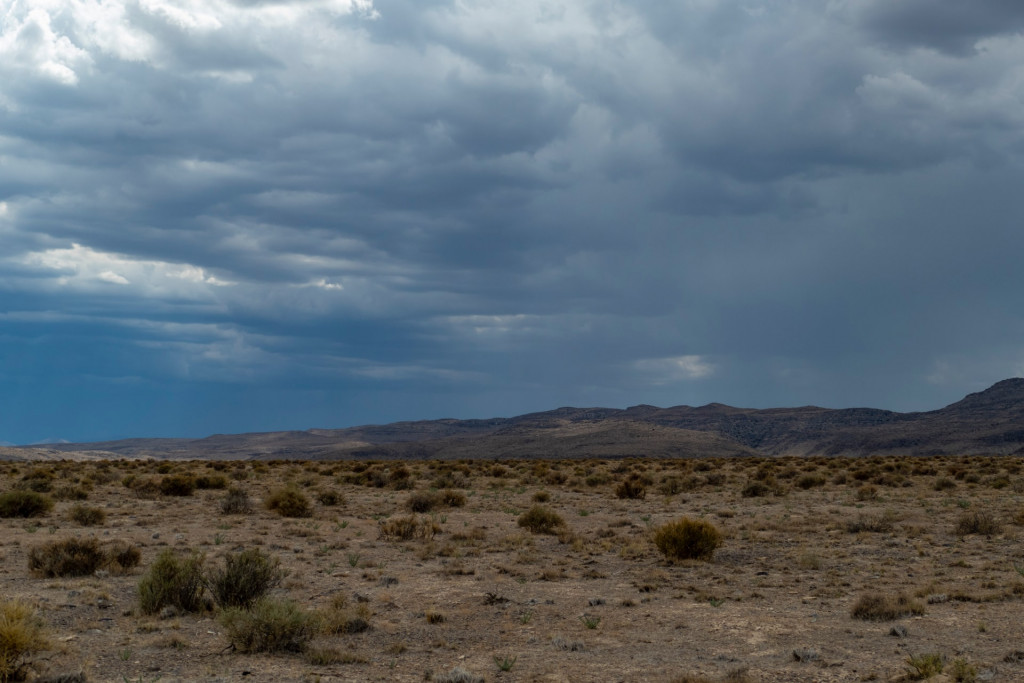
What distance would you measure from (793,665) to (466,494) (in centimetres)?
2671

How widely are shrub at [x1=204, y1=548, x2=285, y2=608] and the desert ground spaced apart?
0.36 m

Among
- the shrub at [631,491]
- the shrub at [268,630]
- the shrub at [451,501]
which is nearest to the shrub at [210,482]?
the shrub at [451,501]

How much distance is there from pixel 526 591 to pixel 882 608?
7185 millimetres

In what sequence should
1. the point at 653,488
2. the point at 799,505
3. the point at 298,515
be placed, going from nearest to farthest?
the point at 298,515 → the point at 799,505 → the point at 653,488

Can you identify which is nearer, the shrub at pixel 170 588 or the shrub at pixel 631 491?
the shrub at pixel 170 588

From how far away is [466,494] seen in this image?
120ft

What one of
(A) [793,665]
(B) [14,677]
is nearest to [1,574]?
(B) [14,677]

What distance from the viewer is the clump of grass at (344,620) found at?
41.2 ft

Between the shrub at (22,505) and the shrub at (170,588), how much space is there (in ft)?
52.8

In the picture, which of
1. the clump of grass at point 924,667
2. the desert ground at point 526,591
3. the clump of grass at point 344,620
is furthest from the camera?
the clump of grass at point 344,620

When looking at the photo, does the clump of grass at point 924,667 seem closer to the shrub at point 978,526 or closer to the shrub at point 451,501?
the shrub at point 978,526

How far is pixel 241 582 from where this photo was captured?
1362 cm

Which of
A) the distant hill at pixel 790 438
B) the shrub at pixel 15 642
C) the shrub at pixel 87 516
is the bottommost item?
the distant hill at pixel 790 438

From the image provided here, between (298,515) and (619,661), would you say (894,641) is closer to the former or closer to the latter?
(619,661)
